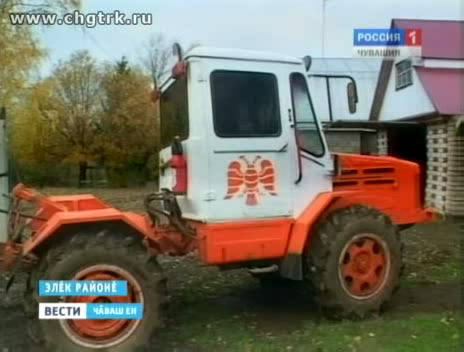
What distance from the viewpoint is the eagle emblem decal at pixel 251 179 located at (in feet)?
14.4

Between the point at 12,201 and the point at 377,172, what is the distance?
3211mm

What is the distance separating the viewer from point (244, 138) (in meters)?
4.40

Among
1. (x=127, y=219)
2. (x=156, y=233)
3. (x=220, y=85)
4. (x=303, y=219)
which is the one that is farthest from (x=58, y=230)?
(x=303, y=219)

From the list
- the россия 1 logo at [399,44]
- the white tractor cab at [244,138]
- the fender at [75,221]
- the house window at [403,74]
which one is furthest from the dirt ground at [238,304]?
the house window at [403,74]

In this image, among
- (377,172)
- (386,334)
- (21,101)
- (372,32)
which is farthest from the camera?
(21,101)

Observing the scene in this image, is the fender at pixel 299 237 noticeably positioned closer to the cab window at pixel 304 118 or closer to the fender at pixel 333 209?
the fender at pixel 333 209

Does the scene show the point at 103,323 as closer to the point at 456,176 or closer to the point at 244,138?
the point at 244,138

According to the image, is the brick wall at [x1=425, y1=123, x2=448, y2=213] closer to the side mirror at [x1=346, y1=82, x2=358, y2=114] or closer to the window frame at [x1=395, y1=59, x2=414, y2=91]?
the window frame at [x1=395, y1=59, x2=414, y2=91]

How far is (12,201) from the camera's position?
4.50 metres

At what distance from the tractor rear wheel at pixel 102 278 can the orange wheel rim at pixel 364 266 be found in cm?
162

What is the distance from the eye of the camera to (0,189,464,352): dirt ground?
4582 millimetres

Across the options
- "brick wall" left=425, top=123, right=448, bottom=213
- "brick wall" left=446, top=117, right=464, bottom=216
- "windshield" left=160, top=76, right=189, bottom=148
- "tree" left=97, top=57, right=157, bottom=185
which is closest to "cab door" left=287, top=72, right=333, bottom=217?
"windshield" left=160, top=76, right=189, bottom=148

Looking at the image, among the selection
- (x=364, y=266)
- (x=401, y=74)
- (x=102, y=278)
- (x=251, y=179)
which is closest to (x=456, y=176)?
(x=401, y=74)

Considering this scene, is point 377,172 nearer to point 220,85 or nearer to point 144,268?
point 220,85
